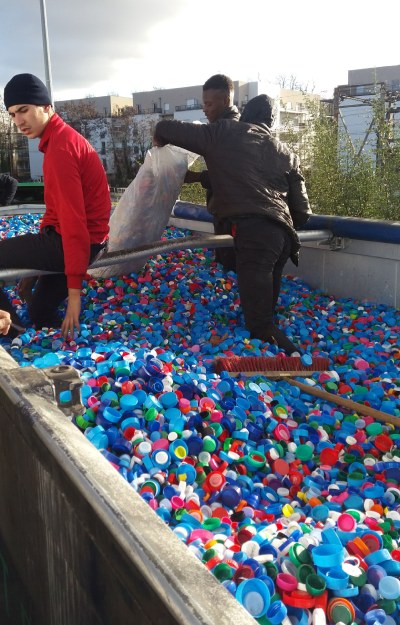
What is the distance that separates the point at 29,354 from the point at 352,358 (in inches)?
76.7

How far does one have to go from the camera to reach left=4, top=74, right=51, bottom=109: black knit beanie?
3484 mm

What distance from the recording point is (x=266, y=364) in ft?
11.9

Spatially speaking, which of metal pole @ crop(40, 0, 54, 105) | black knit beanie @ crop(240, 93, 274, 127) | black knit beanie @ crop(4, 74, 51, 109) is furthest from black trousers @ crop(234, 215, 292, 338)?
metal pole @ crop(40, 0, 54, 105)

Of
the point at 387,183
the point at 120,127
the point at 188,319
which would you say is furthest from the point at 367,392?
the point at 120,127

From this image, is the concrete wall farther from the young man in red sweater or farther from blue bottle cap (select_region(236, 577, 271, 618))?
blue bottle cap (select_region(236, 577, 271, 618))

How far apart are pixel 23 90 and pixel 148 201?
5.76 ft

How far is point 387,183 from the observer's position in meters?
6.34

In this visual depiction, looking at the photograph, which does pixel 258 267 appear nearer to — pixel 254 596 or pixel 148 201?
pixel 148 201

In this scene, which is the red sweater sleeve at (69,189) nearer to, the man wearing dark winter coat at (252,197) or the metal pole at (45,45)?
the man wearing dark winter coat at (252,197)

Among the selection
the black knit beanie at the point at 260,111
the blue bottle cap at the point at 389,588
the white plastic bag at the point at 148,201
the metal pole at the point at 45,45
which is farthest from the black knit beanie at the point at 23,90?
the metal pole at the point at 45,45

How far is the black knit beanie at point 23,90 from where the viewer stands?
3484 millimetres

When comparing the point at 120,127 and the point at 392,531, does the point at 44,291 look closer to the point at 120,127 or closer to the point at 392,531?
the point at 392,531

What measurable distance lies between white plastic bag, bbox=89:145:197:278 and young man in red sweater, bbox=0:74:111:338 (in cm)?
99

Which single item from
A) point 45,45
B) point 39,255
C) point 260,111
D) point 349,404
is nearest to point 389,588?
point 349,404
